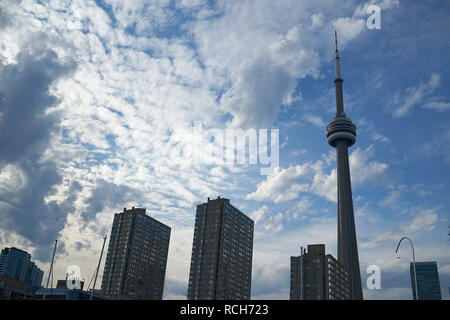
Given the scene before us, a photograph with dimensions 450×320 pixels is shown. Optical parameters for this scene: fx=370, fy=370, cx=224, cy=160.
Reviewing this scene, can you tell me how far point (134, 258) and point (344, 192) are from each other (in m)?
93.6

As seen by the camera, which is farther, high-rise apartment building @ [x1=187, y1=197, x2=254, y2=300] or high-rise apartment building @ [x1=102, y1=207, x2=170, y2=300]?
high-rise apartment building @ [x1=102, y1=207, x2=170, y2=300]

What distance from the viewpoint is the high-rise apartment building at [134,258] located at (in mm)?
144125

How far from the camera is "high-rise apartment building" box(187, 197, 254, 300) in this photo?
4993 inches

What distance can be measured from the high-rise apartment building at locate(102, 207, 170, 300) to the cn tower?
7856 centimetres

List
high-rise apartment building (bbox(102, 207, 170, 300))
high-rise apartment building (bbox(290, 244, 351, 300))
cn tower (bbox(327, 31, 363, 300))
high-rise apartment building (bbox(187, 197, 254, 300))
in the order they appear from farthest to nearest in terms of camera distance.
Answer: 1. cn tower (bbox(327, 31, 363, 300))
2. high-rise apartment building (bbox(102, 207, 170, 300))
3. high-rise apartment building (bbox(187, 197, 254, 300))
4. high-rise apartment building (bbox(290, 244, 351, 300))

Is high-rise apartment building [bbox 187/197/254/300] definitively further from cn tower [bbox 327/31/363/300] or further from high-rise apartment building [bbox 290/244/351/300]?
cn tower [bbox 327/31/363/300]

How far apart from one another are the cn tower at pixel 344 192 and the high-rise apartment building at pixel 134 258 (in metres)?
78.6

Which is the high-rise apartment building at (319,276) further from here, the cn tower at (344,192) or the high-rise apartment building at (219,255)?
the cn tower at (344,192)

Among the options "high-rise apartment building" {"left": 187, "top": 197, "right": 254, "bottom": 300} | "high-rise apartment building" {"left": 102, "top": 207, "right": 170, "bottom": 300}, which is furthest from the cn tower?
"high-rise apartment building" {"left": 102, "top": 207, "right": 170, "bottom": 300}

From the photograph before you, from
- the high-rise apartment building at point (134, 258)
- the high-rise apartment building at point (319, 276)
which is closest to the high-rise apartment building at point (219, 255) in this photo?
the high-rise apartment building at point (319, 276)
